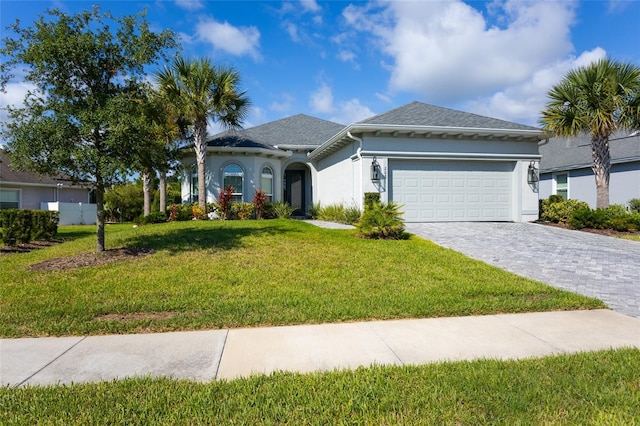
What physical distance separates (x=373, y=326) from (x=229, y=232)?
7.89 m

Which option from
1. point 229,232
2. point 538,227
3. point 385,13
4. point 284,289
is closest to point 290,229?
point 229,232

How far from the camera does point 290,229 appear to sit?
12.2 m

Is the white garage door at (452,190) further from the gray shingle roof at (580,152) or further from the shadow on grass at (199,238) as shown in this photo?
the shadow on grass at (199,238)

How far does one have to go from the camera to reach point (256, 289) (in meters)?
6.01

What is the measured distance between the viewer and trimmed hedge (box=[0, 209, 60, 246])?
1074 centimetres

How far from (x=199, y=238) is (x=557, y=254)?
9.42 metres

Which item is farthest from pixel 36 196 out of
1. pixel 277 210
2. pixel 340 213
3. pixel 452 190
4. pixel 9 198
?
pixel 452 190

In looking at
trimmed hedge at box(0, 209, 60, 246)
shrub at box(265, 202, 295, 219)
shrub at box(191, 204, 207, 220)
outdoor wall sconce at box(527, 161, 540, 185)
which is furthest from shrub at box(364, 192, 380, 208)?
trimmed hedge at box(0, 209, 60, 246)

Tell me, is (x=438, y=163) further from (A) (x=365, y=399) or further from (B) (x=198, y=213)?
(A) (x=365, y=399)

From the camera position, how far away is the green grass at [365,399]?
8.27 ft

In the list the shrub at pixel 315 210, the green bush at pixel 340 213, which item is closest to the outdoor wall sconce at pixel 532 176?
the green bush at pixel 340 213

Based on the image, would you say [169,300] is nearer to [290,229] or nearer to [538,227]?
[290,229]

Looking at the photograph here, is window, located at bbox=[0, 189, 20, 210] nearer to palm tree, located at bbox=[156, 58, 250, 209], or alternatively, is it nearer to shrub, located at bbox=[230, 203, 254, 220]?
palm tree, located at bbox=[156, 58, 250, 209]

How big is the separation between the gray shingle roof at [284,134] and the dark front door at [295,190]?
93.1 inches
